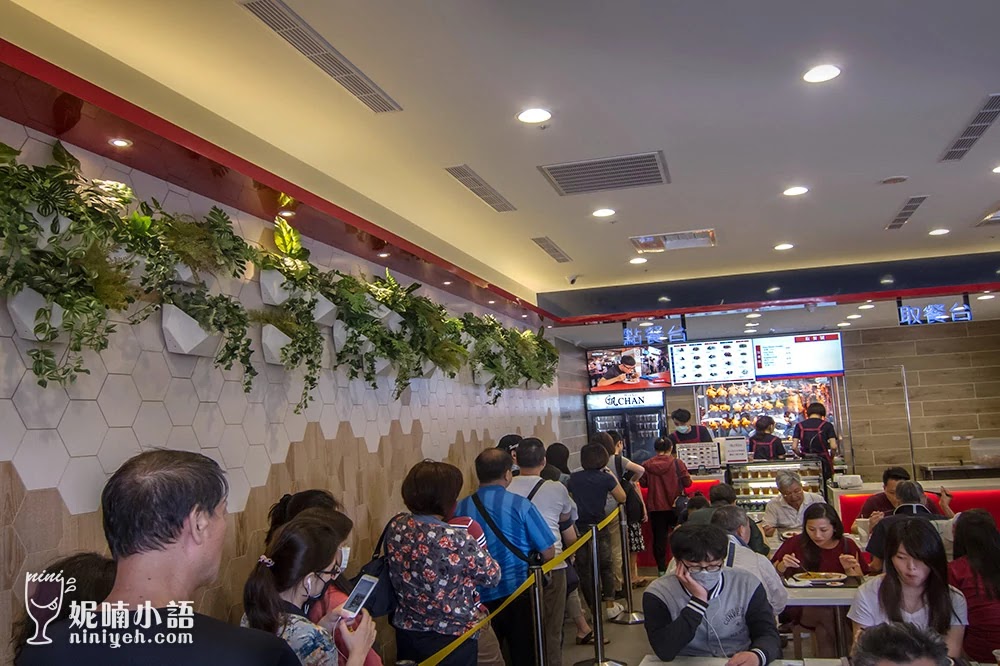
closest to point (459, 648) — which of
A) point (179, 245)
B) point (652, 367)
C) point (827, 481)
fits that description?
point (179, 245)

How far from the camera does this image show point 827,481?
795 centimetres

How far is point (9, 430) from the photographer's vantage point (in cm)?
254

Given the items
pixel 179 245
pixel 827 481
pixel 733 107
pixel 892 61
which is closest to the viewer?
pixel 179 245

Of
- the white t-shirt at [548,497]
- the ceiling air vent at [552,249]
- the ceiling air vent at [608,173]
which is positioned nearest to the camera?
the white t-shirt at [548,497]

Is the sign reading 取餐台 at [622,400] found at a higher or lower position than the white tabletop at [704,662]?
higher

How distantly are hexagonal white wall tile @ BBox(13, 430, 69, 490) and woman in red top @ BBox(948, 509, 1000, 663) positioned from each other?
3740mm

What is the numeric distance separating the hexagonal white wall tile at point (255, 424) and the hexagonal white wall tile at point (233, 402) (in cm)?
4

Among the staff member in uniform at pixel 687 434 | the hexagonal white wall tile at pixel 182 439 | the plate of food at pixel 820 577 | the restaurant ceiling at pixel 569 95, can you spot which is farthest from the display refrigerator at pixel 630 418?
the hexagonal white wall tile at pixel 182 439

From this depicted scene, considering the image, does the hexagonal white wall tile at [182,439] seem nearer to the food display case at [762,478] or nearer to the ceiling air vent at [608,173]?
the ceiling air vent at [608,173]

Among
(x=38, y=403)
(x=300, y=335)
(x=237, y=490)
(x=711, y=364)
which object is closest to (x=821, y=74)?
(x=300, y=335)

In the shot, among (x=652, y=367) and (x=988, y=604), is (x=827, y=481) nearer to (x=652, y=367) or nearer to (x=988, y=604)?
(x=652, y=367)

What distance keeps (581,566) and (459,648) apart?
3119 millimetres

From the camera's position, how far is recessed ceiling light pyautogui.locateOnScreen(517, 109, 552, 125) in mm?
4301

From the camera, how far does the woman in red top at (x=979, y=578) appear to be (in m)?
3.41
